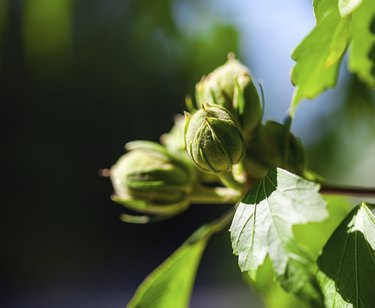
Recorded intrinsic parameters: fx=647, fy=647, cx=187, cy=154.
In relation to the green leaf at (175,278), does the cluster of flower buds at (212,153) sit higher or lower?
higher

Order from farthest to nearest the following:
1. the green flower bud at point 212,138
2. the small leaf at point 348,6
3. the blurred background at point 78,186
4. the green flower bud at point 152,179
Result: the blurred background at point 78,186 → the green flower bud at point 152,179 → the green flower bud at point 212,138 → the small leaf at point 348,6

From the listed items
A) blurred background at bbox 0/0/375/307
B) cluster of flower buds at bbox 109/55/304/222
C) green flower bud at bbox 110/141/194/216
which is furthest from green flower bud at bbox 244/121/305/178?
blurred background at bbox 0/0/375/307

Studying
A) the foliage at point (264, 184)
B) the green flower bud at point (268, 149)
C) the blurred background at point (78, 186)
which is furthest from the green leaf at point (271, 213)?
the blurred background at point (78, 186)

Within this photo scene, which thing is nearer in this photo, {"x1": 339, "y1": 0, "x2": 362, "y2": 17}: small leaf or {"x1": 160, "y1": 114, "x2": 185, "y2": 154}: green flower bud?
{"x1": 339, "y1": 0, "x2": 362, "y2": 17}: small leaf

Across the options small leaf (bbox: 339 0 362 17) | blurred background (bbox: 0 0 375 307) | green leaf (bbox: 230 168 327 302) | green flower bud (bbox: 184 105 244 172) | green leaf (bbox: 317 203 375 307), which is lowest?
blurred background (bbox: 0 0 375 307)

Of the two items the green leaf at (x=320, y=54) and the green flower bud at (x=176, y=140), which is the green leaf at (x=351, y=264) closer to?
the green leaf at (x=320, y=54)

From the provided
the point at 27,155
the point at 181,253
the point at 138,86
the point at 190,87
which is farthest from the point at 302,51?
the point at 27,155

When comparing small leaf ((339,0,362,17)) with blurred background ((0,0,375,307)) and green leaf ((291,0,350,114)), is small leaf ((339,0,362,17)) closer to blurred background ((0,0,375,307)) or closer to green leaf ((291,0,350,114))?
green leaf ((291,0,350,114))

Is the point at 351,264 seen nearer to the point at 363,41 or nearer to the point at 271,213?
the point at 271,213

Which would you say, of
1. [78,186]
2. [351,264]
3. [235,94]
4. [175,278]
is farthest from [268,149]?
[78,186]
